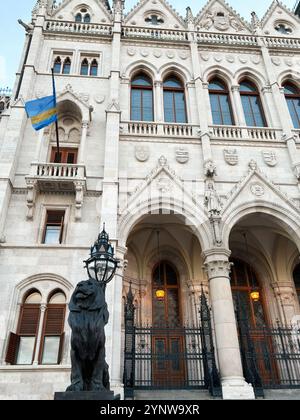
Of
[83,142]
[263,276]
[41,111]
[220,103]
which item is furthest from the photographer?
[220,103]

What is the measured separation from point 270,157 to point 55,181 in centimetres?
930

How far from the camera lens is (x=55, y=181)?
12.9m

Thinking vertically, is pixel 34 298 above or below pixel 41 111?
below

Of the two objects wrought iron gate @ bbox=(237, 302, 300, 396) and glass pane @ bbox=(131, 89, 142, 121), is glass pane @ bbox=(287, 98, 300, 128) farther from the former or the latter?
wrought iron gate @ bbox=(237, 302, 300, 396)

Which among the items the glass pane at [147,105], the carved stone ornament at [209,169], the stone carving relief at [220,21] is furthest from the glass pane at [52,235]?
the stone carving relief at [220,21]

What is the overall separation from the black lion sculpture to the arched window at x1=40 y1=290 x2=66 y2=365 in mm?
5449

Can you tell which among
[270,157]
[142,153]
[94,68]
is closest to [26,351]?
[142,153]

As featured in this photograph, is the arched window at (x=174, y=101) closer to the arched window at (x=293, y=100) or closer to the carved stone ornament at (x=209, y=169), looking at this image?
the carved stone ornament at (x=209, y=169)

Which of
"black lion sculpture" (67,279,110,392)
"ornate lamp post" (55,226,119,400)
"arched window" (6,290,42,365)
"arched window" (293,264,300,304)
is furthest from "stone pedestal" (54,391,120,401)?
"arched window" (293,264,300,304)

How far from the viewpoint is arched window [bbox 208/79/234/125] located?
A: 55.9ft

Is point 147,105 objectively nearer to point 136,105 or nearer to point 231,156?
point 136,105

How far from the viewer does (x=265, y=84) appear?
17.8 m

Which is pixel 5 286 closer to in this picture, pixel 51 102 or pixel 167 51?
pixel 51 102

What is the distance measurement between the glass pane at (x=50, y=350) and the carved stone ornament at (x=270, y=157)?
11063 millimetres
